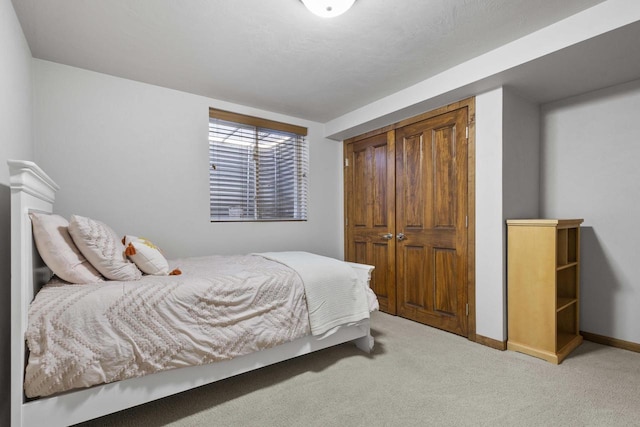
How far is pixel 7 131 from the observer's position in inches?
66.0

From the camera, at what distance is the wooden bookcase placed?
2.26m

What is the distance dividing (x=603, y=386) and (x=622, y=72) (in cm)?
220

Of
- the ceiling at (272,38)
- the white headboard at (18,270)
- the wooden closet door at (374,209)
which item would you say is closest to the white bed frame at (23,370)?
the white headboard at (18,270)

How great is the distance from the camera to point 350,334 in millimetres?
2334

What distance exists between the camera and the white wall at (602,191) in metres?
2.46

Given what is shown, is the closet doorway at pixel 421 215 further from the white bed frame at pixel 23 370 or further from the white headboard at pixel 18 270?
the white headboard at pixel 18 270

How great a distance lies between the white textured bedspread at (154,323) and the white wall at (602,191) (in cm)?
256

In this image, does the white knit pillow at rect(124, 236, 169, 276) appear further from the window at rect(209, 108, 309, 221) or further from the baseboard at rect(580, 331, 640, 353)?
the baseboard at rect(580, 331, 640, 353)

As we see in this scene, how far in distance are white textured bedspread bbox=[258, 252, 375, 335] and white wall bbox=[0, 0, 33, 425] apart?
1.57 metres

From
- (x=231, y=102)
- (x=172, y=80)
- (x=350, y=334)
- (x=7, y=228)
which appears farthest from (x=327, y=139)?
(x=7, y=228)

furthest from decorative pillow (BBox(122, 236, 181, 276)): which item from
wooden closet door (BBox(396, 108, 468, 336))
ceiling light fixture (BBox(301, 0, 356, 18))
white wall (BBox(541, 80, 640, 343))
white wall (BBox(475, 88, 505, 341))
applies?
white wall (BBox(541, 80, 640, 343))

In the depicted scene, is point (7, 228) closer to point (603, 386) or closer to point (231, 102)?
point (231, 102)

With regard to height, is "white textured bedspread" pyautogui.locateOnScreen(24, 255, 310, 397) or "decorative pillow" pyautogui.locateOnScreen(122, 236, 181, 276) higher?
"decorative pillow" pyautogui.locateOnScreen(122, 236, 181, 276)

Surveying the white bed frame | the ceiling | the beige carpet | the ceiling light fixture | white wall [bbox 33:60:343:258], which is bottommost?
the beige carpet
